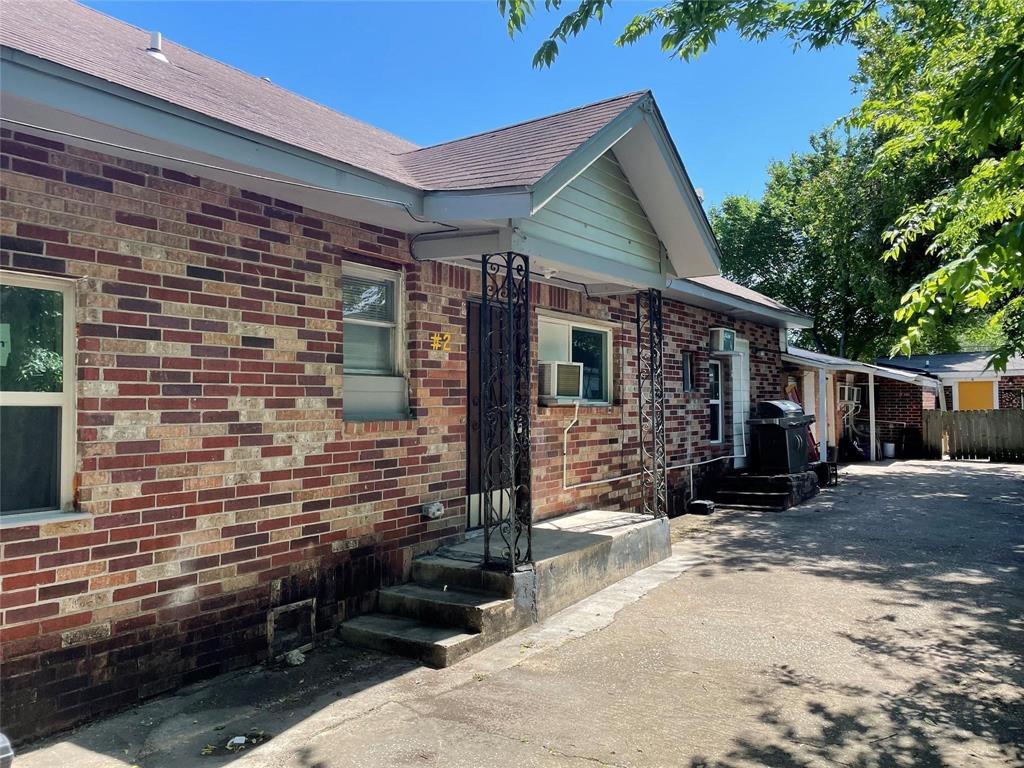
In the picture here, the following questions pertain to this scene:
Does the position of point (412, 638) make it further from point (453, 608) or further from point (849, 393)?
point (849, 393)

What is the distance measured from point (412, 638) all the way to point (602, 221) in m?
4.15

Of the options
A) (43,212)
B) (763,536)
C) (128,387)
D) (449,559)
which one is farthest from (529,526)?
(763,536)

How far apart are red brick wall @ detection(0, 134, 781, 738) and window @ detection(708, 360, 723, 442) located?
7.30 m

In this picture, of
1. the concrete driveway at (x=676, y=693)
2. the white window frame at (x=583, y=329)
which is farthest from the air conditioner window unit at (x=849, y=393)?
the concrete driveway at (x=676, y=693)

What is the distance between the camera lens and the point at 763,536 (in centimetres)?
944

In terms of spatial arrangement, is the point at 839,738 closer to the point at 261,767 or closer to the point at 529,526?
the point at 529,526

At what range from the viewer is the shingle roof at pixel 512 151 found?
17.7 feet

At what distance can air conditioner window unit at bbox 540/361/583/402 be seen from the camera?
7.80 m

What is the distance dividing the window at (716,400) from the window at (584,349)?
12.1ft

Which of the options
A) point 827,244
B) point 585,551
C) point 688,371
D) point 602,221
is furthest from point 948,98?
point 827,244

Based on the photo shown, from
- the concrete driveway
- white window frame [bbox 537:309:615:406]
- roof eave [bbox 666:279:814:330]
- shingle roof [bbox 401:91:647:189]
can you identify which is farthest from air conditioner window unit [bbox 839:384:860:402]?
shingle roof [bbox 401:91:647:189]

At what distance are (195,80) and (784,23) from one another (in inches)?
174

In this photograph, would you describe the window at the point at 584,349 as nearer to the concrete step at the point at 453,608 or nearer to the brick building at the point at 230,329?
the brick building at the point at 230,329

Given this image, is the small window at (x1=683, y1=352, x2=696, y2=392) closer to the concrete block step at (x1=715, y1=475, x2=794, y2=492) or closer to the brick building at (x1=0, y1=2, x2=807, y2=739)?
the concrete block step at (x1=715, y1=475, x2=794, y2=492)
